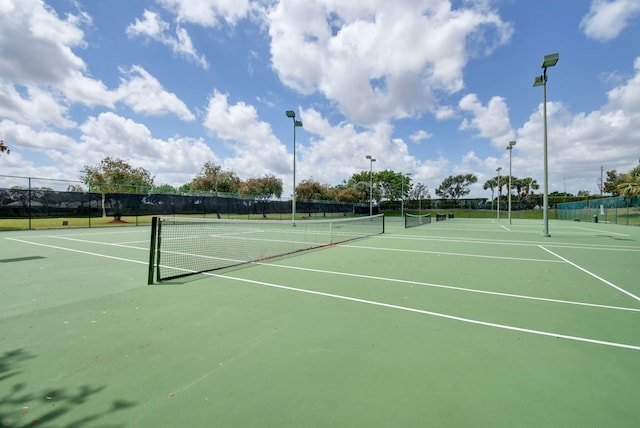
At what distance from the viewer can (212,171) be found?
59219mm

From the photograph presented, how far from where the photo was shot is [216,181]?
5725 centimetres

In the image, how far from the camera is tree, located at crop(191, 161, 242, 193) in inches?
2190

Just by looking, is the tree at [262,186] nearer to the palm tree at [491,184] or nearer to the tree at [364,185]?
the tree at [364,185]

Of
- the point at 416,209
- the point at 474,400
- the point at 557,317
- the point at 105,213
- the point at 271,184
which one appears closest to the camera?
the point at 474,400

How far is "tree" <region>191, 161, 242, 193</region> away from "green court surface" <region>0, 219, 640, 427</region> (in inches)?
2032

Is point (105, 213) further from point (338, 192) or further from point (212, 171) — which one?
point (338, 192)

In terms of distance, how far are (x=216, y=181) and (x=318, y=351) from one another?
58081mm

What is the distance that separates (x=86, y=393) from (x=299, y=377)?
174cm

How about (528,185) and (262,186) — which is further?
(528,185)

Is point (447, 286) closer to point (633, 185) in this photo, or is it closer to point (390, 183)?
point (633, 185)

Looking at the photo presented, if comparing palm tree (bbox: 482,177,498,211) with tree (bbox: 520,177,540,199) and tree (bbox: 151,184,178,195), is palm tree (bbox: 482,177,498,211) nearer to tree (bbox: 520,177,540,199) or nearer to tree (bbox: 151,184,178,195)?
tree (bbox: 520,177,540,199)

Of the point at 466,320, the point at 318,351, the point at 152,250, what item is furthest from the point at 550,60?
the point at 152,250

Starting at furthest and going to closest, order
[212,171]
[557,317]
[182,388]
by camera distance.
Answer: [212,171] → [557,317] → [182,388]

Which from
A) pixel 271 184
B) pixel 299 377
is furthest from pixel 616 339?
pixel 271 184
